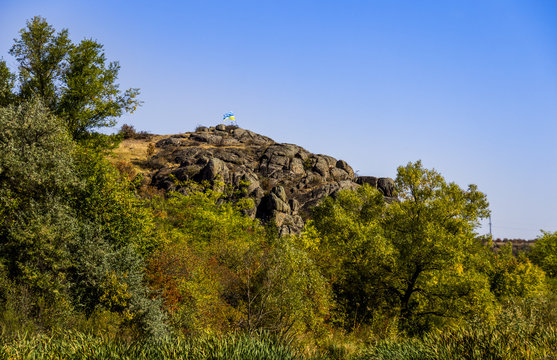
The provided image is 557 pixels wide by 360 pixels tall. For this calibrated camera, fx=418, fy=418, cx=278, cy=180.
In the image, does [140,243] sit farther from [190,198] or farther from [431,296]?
[431,296]

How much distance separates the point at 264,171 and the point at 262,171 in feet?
1.37

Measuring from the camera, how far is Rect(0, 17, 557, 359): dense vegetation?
13195 mm

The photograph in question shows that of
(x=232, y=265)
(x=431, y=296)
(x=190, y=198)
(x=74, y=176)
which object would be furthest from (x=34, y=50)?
(x=431, y=296)

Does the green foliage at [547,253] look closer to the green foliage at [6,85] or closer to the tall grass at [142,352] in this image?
the tall grass at [142,352]

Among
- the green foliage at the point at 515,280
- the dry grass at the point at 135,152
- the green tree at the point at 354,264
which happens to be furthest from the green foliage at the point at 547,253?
the dry grass at the point at 135,152

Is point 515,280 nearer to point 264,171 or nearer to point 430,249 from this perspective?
point 430,249

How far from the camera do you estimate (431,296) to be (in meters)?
27.2

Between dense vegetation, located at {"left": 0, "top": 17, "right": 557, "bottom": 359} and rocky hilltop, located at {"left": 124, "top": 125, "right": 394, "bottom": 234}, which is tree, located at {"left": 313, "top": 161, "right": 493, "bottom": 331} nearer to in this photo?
dense vegetation, located at {"left": 0, "top": 17, "right": 557, "bottom": 359}

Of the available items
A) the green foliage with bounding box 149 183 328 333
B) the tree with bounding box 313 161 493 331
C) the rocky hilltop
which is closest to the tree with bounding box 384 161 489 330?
the tree with bounding box 313 161 493 331

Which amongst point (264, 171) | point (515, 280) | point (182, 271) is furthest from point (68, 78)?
point (264, 171)

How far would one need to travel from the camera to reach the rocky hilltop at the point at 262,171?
64.9 m

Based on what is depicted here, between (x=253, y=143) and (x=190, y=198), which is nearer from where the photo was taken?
(x=190, y=198)

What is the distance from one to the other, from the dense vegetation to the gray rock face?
29.0m

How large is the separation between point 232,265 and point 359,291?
9927mm
